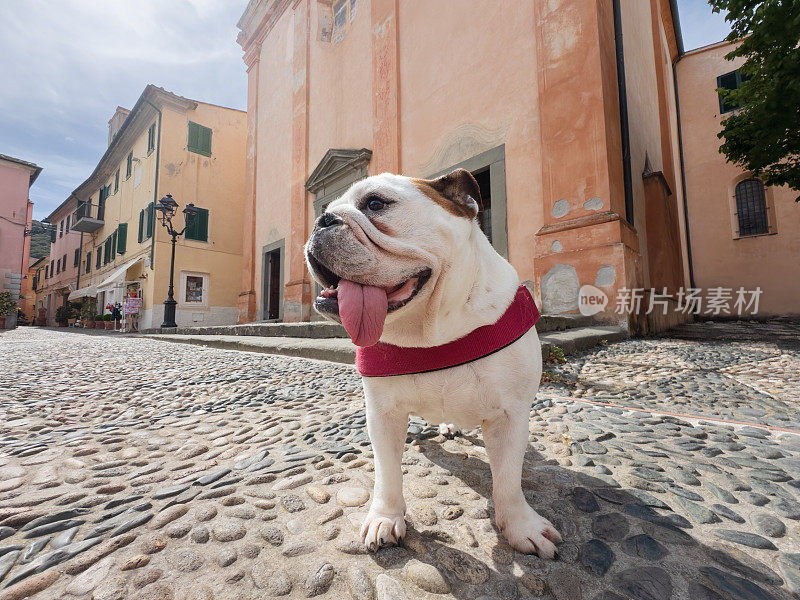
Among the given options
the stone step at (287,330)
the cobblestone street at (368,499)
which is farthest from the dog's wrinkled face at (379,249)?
the stone step at (287,330)

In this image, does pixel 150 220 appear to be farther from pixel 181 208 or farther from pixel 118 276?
pixel 118 276

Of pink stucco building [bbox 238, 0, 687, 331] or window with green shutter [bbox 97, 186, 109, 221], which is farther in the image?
A: window with green shutter [bbox 97, 186, 109, 221]

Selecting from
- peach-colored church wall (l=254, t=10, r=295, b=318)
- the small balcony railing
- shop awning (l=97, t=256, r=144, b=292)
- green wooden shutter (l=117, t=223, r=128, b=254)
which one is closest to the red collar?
peach-colored church wall (l=254, t=10, r=295, b=318)

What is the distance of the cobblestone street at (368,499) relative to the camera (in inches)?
36.5

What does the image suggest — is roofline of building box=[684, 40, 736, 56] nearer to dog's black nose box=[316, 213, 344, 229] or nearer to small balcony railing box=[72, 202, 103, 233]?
dog's black nose box=[316, 213, 344, 229]

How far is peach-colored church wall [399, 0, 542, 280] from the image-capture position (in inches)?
246

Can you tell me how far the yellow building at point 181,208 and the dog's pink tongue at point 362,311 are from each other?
1752cm

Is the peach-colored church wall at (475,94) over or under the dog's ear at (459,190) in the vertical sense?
over

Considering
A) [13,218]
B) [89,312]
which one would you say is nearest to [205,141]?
[89,312]

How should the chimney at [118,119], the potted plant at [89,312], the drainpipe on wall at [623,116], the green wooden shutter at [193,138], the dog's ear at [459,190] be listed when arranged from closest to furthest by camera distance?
the dog's ear at [459,190] < the drainpipe on wall at [623,116] < the green wooden shutter at [193,138] < the potted plant at [89,312] < the chimney at [118,119]

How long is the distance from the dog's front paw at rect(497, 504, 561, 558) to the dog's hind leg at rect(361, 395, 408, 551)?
1.09 ft

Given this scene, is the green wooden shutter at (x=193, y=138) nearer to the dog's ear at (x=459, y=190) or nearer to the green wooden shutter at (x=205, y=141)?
the green wooden shutter at (x=205, y=141)

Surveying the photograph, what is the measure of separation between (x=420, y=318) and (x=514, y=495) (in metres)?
0.64

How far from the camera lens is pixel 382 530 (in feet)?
3.54
